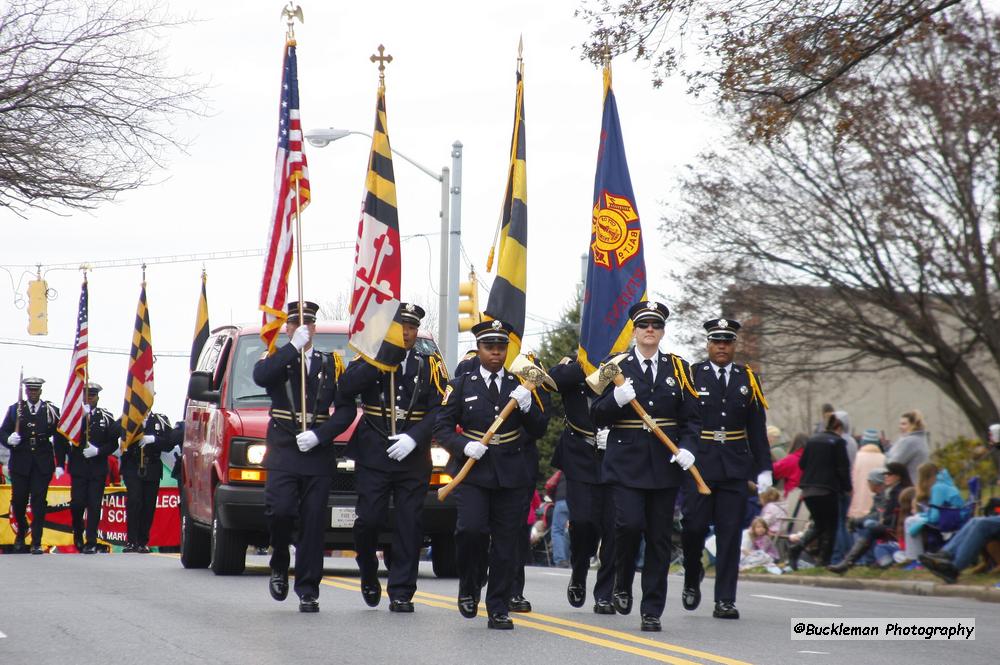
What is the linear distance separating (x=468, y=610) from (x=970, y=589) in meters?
6.32

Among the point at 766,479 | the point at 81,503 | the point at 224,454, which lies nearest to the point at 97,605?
the point at 224,454

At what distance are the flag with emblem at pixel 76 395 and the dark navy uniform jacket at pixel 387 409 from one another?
1131 cm

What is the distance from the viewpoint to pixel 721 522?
11352 mm

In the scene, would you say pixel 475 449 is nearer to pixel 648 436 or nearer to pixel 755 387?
pixel 648 436

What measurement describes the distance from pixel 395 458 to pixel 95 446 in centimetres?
1188

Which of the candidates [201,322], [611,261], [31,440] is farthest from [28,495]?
[611,261]

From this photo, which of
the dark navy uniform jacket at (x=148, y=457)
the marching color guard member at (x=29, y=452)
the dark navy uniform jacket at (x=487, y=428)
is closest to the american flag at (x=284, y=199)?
the dark navy uniform jacket at (x=487, y=428)

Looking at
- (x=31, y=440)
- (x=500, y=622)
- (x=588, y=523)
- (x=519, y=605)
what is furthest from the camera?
(x=31, y=440)

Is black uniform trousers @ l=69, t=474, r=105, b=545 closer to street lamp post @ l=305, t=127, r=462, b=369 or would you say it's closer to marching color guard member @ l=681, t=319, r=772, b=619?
street lamp post @ l=305, t=127, r=462, b=369

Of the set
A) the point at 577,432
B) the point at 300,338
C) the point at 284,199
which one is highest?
the point at 284,199

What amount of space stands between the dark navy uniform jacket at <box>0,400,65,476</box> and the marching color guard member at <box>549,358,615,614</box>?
36.7 feet

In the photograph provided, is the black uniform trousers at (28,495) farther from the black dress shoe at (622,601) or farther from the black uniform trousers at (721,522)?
the black uniform trousers at (721,522)

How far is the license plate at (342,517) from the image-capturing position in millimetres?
13477

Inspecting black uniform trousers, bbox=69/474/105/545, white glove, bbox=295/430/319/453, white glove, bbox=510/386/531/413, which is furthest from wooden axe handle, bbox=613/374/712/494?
black uniform trousers, bbox=69/474/105/545
